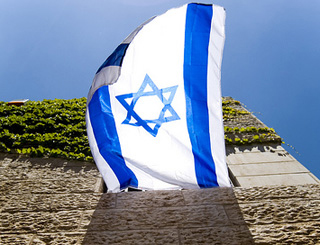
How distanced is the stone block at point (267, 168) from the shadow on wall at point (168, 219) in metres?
0.89

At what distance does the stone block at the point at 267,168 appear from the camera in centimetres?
417

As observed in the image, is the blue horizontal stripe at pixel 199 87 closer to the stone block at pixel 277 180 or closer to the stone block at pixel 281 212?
the stone block at pixel 281 212

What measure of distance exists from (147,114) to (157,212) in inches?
44.7

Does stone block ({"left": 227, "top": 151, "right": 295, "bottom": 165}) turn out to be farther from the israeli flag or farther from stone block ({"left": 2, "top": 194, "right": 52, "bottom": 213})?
stone block ({"left": 2, "top": 194, "right": 52, "bottom": 213})

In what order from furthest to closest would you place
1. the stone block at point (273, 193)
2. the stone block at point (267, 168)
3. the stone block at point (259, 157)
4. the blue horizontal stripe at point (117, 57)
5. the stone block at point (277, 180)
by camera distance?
the stone block at point (259, 157)
the stone block at point (267, 168)
the stone block at point (277, 180)
the stone block at point (273, 193)
the blue horizontal stripe at point (117, 57)

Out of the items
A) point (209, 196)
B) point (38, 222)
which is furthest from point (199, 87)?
point (38, 222)

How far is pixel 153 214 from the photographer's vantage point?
2973 mm

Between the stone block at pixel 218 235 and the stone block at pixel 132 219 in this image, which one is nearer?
the stone block at pixel 218 235

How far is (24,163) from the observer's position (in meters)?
4.34

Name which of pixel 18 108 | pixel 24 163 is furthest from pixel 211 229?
pixel 18 108

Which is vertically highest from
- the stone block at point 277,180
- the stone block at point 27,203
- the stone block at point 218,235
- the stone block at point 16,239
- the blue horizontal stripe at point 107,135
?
the blue horizontal stripe at point 107,135

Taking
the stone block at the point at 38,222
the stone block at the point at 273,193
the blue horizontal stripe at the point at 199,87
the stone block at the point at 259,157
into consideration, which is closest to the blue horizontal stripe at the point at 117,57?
the blue horizontal stripe at the point at 199,87

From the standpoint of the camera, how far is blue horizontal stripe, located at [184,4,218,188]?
9.04 feet

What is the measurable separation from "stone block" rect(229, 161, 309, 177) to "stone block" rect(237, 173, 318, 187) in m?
0.13
